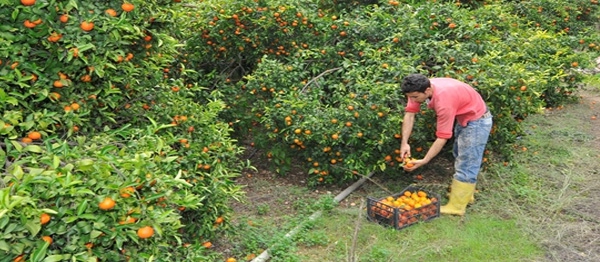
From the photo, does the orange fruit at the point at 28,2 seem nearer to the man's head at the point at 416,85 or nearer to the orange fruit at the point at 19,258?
the orange fruit at the point at 19,258

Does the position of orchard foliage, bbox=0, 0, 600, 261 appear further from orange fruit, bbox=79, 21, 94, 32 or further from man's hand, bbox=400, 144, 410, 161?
man's hand, bbox=400, 144, 410, 161

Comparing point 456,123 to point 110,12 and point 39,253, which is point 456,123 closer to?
point 110,12

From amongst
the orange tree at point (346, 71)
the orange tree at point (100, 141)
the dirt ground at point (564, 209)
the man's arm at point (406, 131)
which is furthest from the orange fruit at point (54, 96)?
the man's arm at point (406, 131)

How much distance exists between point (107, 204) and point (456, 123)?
3.20m

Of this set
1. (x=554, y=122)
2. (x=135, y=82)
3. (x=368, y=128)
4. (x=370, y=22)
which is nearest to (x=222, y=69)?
(x=370, y=22)

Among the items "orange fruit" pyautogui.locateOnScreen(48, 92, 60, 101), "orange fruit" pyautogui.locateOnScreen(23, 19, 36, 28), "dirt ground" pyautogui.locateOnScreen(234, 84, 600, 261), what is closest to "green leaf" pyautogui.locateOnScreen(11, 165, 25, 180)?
"orange fruit" pyautogui.locateOnScreen(48, 92, 60, 101)

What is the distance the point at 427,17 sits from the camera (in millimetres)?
5883

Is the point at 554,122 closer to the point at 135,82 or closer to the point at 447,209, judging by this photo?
the point at 447,209

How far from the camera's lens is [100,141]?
303cm

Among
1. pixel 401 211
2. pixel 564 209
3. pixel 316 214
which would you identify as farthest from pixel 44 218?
pixel 564 209

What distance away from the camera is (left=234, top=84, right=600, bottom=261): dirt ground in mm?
4133

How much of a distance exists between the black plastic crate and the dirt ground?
8.2 inches

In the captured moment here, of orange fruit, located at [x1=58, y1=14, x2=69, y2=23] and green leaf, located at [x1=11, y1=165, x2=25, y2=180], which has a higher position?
orange fruit, located at [x1=58, y1=14, x2=69, y2=23]

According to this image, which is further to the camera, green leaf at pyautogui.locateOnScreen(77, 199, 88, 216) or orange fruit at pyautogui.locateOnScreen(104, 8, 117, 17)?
orange fruit at pyautogui.locateOnScreen(104, 8, 117, 17)
